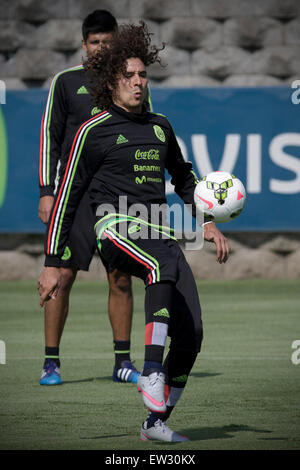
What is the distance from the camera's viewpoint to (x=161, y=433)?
14.5ft

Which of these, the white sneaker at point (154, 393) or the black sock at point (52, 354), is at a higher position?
the white sneaker at point (154, 393)

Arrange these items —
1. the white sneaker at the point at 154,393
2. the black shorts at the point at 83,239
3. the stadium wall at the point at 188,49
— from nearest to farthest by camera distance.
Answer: the white sneaker at the point at 154,393, the black shorts at the point at 83,239, the stadium wall at the point at 188,49

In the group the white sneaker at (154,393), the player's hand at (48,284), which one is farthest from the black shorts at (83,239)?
the white sneaker at (154,393)

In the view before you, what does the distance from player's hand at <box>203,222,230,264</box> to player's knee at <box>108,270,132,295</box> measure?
1.60m

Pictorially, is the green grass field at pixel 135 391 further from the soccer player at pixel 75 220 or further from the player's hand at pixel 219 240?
the player's hand at pixel 219 240

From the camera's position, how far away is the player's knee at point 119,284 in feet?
20.9

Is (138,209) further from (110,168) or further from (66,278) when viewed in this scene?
(66,278)

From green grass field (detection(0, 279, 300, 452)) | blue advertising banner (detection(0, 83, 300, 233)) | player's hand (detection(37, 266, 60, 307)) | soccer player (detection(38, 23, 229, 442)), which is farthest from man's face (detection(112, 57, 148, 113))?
blue advertising banner (detection(0, 83, 300, 233))

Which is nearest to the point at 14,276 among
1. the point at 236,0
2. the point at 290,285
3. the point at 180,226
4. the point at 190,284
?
the point at 180,226

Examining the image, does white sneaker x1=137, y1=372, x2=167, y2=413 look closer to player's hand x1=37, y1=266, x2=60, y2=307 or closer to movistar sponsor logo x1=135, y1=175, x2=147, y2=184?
player's hand x1=37, y1=266, x2=60, y2=307

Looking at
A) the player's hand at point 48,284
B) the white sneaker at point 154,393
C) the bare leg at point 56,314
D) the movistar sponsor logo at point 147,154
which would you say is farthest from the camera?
the bare leg at point 56,314

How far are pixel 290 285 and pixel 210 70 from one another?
10.2ft

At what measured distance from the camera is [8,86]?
→ 13.2 metres

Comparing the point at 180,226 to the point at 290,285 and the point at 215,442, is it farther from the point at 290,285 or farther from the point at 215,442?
the point at 215,442
